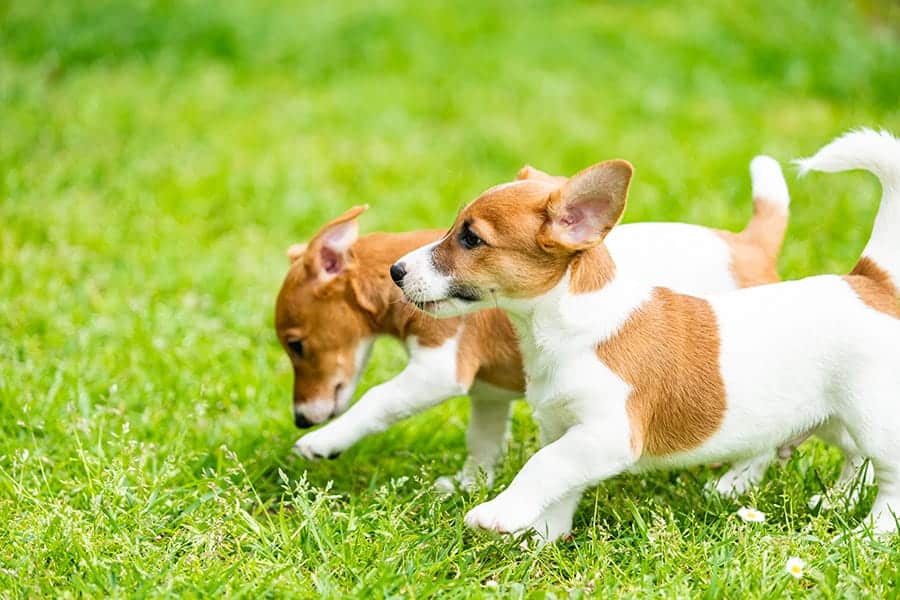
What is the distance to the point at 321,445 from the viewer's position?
4051 millimetres

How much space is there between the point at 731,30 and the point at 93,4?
532 cm

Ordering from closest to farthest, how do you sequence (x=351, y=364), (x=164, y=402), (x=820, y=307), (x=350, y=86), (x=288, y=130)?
(x=820, y=307), (x=351, y=364), (x=164, y=402), (x=288, y=130), (x=350, y=86)

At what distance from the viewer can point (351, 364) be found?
172 inches

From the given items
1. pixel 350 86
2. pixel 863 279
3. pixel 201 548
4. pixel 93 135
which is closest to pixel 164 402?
pixel 201 548

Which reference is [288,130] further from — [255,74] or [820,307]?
[820,307]

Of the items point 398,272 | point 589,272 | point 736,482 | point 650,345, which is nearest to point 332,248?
point 398,272

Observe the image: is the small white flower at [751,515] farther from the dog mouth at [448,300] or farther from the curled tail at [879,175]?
the dog mouth at [448,300]

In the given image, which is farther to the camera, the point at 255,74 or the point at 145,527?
the point at 255,74

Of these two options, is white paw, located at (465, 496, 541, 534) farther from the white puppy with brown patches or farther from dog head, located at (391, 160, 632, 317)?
dog head, located at (391, 160, 632, 317)

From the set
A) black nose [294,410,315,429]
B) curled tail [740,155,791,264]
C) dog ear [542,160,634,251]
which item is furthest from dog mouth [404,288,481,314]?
curled tail [740,155,791,264]

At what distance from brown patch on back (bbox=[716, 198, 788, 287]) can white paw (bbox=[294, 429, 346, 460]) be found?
154 centimetres

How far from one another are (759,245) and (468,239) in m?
1.33

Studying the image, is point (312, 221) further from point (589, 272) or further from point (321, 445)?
point (589, 272)

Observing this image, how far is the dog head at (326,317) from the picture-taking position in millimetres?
4277
